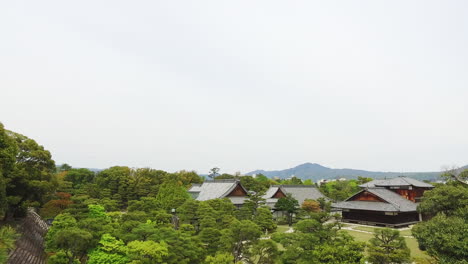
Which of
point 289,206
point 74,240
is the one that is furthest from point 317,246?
point 289,206

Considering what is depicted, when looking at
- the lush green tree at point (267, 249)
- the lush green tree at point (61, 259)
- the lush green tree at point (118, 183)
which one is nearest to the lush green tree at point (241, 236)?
the lush green tree at point (267, 249)

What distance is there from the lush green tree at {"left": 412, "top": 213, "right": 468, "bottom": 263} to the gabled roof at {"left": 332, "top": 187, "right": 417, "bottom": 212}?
18065mm

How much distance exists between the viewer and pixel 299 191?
147ft

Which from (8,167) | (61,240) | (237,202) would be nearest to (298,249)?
(61,240)

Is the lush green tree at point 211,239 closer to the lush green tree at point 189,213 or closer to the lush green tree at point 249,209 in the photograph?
the lush green tree at point 189,213

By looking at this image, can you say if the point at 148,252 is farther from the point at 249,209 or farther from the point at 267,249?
the point at 249,209

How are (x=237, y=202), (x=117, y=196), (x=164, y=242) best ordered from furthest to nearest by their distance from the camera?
(x=117, y=196), (x=237, y=202), (x=164, y=242)

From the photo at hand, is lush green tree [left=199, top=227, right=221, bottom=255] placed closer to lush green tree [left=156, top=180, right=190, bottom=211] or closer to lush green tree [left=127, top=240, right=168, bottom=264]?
lush green tree [left=127, top=240, right=168, bottom=264]

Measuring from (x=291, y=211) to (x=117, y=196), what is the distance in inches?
1111

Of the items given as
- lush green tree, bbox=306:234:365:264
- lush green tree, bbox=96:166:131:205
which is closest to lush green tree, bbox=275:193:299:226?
lush green tree, bbox=306:234:365:264

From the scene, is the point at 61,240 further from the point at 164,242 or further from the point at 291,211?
the point at 291,211

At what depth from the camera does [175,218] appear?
1112 inches

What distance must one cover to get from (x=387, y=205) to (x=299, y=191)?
587 inches

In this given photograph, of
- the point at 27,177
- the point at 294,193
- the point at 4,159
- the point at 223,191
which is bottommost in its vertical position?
the point at 294,193
